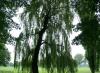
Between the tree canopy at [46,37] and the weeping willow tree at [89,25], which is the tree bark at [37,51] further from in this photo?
the weeping willow tree at [89,25]

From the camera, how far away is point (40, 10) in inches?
877

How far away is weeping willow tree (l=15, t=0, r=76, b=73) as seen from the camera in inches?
856

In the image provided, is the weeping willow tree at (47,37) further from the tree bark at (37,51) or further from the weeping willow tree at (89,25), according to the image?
the weeping willow tree at (89,25)

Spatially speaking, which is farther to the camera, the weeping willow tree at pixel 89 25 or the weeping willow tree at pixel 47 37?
the weeping willow tree at pixel 47 37

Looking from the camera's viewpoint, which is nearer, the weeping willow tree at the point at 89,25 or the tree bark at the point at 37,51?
the weeping willow tree at the point at 89,25

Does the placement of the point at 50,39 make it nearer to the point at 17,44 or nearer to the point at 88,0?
the point at 17,44

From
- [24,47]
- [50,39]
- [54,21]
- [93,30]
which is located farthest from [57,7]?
[93,30]

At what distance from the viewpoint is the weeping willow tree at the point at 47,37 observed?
2173 centimetres

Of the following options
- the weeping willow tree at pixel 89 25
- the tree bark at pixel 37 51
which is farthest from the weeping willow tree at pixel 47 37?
the weeping willow tree at pixel 89 25

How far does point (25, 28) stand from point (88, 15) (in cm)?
544

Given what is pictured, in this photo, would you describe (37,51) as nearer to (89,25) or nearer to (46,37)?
(46,37)

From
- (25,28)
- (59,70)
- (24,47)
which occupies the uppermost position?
(25,28)

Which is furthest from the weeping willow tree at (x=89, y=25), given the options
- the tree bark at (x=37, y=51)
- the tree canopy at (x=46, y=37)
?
the tree bark at (x=37, y=51)

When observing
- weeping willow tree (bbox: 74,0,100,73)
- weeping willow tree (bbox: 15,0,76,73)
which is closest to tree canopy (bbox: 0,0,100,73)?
weeping willow tree (bbox: 15,0,76,73)
